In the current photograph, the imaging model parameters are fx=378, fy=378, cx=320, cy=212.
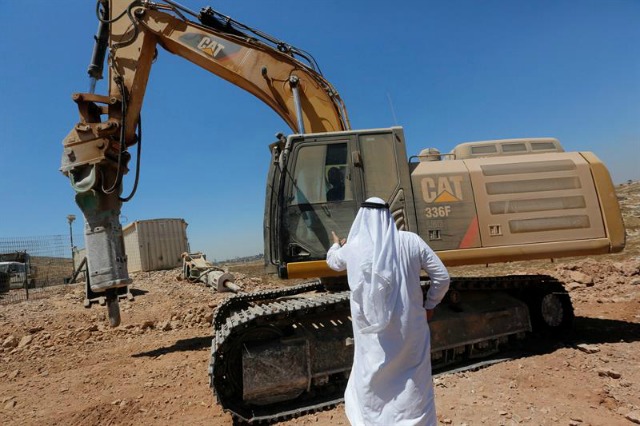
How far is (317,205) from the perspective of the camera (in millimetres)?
4465

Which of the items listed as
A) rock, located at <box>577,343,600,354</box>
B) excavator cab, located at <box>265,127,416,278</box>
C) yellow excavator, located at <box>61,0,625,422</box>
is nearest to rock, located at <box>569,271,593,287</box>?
yellow excavator, located at <box>61,0,625,422</box>

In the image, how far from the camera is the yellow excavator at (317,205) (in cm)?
394

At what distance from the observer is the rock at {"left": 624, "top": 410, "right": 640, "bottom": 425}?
316cm

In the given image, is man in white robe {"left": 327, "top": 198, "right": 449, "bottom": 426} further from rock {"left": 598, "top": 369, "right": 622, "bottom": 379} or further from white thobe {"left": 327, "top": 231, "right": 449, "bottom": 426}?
rock {"left": 598, "top": 369, "right": 622, "bottom": 379}

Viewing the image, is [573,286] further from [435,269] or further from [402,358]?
[402,358]

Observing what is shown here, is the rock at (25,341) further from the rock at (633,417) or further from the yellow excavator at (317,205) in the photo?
the rock at (633,417)

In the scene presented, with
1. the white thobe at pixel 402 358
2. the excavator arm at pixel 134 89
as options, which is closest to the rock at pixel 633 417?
the white thobe at pixel 402 358

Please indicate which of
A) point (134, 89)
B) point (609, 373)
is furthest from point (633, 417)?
point (134, 89)

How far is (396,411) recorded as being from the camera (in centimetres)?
235

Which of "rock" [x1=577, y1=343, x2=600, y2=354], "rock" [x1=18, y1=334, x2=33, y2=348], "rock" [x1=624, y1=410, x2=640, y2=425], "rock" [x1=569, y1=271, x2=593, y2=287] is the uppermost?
"rock" [x1=18, y1=334, x2=33, y2=348]

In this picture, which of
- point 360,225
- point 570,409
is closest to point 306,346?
point 360,225

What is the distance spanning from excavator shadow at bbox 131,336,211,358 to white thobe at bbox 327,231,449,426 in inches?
162

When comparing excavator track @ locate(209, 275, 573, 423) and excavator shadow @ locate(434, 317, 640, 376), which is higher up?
excavator track @ locate(209, 275, 573, 423)

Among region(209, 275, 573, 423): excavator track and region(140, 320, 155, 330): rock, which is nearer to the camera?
region(209, 275, 573, 423): excavator track
